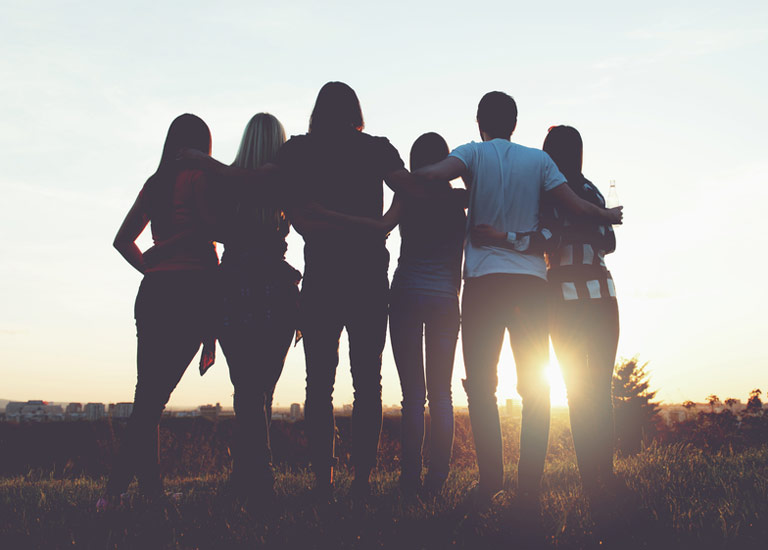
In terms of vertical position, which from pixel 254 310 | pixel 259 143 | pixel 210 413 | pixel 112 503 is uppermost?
pixel 259 143

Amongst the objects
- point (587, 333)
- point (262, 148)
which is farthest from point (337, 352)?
point (587, 333)

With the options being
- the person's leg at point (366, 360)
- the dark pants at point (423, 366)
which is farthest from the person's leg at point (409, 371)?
the person's leg at point (366, 360)

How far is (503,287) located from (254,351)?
5.38 ft

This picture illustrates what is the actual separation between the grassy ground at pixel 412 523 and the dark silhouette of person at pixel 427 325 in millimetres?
284

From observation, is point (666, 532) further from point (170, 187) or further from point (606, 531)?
point (170, 187)

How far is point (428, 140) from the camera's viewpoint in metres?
4.14

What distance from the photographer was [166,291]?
3.66 meters

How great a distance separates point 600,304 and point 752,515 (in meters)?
1.46

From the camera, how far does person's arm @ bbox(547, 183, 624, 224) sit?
3.64 metres

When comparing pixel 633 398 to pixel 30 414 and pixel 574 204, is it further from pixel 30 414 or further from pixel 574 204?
pixel 30 414

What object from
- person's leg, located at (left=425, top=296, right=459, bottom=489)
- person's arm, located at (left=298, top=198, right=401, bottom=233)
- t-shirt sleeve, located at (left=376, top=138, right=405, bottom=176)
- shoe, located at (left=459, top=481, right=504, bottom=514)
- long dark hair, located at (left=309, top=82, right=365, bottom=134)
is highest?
long dark hair, located at (left=309, top=82, right=365, bottom=134)

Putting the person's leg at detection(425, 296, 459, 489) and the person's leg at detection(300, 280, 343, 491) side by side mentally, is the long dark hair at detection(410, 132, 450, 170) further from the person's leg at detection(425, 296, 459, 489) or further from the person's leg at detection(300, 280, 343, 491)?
the person's leg at detection(300, 280, 343, 491)

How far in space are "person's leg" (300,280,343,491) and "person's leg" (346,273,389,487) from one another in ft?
0.38

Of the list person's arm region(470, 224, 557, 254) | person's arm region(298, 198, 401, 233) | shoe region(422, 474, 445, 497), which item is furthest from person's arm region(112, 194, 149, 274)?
shoe region(422, 474, 445, 497)
